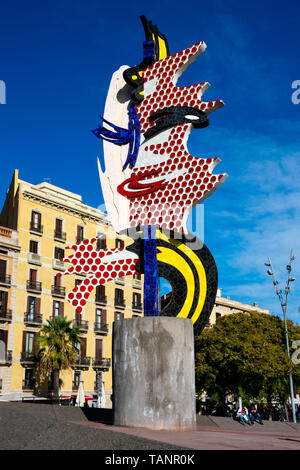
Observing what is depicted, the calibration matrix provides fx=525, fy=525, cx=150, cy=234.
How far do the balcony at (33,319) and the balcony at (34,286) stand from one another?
187 centimetres

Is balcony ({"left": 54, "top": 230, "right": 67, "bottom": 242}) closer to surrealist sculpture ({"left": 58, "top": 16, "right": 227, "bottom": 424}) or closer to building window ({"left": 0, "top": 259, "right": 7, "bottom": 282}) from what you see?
building window ({"left": 0, "top": 259, "right": 7, "bottom": 282})

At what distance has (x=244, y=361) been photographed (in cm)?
3347

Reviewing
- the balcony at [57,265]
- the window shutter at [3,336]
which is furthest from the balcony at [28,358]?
the balcony at [57,265]

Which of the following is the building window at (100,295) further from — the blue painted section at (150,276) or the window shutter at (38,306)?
the blue painted section at (150,276)

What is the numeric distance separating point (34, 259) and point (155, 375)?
30.2 m

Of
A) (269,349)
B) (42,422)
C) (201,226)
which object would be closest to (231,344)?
(269,349)

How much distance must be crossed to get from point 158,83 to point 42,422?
10257 millimetres

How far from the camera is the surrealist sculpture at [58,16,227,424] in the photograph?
14.2 metres

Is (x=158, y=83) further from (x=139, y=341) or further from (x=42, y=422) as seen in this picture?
(x=42, y=422)

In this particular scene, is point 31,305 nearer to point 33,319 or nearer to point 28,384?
point 33,319

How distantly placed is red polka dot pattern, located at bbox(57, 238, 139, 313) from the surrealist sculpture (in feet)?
0.09


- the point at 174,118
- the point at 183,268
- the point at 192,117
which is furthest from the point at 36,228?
the point at 183,268

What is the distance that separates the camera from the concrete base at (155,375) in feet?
40.2

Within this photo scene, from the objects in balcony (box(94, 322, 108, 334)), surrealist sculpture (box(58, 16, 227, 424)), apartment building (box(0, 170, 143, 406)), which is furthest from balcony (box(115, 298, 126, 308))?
surrealist sculpture (box(58, 16, 227, 424))
